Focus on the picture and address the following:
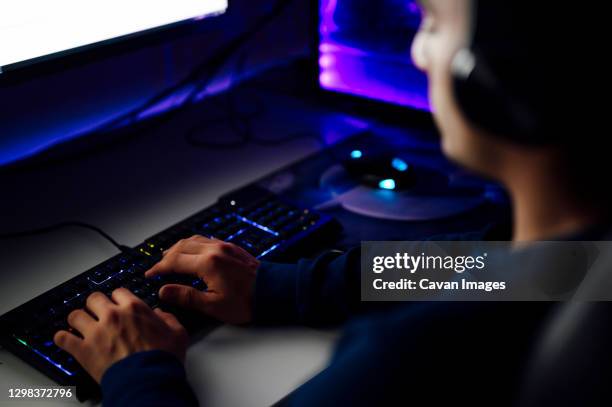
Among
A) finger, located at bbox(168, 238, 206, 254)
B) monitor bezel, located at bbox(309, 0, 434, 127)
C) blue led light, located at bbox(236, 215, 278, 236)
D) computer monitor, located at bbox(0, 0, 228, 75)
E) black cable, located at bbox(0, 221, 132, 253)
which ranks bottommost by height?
black cable, located at bbox(0, 221, 132, 253)

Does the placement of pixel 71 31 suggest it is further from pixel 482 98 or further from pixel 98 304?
pixel 482 98

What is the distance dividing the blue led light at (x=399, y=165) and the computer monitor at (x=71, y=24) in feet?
1.10

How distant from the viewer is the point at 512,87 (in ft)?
1.23

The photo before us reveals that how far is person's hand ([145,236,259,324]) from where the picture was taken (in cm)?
66

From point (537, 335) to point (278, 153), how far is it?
0.68 m

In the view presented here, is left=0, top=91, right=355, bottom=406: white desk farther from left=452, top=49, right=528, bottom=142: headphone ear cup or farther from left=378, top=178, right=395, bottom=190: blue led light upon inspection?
left=452, top=49, right=528, bottom=142: headphone ear cup

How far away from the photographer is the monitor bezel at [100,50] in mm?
778

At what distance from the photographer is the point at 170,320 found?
0.64 metres

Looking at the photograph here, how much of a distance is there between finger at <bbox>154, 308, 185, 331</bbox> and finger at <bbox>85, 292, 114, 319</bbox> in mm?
44

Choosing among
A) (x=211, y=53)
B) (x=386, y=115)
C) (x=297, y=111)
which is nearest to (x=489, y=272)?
(x=386, y=115)

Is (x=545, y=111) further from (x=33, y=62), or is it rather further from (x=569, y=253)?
(x=33, y=62)

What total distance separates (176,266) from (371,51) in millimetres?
516

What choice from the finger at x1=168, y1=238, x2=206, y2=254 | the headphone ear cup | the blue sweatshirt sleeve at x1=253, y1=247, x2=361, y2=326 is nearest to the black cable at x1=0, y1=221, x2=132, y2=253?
the finger at x1=168, y1=238, x2=206, y2=254

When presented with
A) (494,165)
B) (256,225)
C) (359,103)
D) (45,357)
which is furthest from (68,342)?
(359,103)
